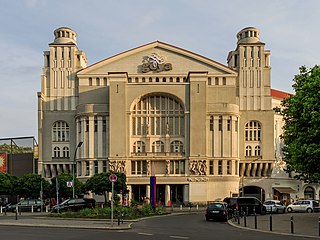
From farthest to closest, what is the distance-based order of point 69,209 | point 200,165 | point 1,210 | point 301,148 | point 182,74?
point 182,74 < point 200,165 < point 1,210 < point 69,209 < point 301,148

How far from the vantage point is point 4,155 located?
86312 mm

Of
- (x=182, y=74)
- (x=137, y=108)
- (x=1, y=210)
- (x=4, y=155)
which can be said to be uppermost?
(x=182, y=74)

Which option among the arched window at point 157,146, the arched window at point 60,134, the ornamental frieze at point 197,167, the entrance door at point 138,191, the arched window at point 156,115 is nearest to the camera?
the ornamental frieze at point 197,167

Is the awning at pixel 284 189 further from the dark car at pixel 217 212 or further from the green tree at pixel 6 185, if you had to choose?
the dark car at pixel 217 212

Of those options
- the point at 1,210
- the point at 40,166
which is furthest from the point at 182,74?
the point at 1,210

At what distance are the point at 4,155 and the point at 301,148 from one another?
6382 cm

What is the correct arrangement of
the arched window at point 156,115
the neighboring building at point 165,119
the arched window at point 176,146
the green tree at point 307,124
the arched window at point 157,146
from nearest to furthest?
the green tree at point 307,124, the neighboring building at point 165,119, the arched window at point 176,146, the arched window at point 157,146, the arched window at point 156,115

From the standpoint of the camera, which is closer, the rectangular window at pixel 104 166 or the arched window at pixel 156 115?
the rectangular window at pixel 104 166

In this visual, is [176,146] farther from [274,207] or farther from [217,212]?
[217,212]

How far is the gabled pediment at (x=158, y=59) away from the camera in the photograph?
85500mm

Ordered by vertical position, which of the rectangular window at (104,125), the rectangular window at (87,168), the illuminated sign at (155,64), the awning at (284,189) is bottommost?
the awning at (284,189)

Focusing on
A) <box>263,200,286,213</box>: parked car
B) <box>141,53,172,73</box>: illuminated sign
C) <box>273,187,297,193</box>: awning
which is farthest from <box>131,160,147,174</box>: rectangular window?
<box>263,200,286,213</box>: parked car

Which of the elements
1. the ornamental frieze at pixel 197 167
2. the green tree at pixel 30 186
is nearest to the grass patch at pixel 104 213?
the green tree at pixel 30 186

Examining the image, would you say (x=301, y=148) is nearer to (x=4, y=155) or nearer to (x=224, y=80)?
(x=224, y=80)
